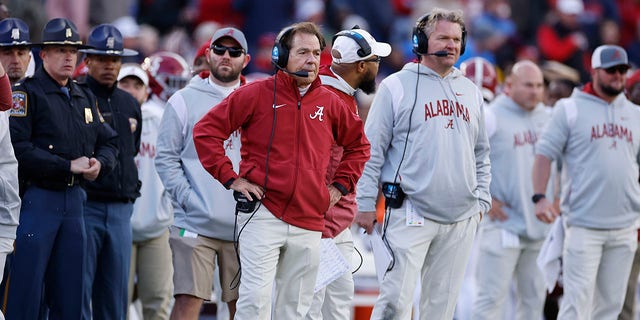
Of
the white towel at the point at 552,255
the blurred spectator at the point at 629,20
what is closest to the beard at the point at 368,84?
the white towel at the point at 552,255

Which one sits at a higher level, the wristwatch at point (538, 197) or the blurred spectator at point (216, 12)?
the blurred spectator at point (216, 12)

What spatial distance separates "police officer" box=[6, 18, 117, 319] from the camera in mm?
8219

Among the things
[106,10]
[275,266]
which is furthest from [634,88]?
[106,10]

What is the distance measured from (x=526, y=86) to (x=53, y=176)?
4.44m

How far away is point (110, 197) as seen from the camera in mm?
9234

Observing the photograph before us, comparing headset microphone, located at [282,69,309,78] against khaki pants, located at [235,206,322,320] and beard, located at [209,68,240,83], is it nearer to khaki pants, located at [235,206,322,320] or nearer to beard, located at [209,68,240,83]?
khaki pants, located at [235,206,322,320]

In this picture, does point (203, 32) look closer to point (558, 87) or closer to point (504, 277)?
point (558, 87)

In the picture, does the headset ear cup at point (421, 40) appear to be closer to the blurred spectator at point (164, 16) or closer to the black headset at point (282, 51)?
the black headset at point (282, 51)

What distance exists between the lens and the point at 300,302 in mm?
7805

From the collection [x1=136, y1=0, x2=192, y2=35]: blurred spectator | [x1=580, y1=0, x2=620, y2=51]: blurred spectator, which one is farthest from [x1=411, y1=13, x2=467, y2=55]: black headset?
[x1=580, y1=0, x2=620, y2=51]: blurred spectator

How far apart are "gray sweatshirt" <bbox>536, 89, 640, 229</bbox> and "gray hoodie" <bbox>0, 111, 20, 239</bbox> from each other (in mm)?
4309

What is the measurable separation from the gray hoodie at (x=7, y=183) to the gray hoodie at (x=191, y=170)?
3.93 ft

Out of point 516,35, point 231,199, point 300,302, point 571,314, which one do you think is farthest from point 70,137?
point 516,35

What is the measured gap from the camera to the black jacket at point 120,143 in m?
9.21
